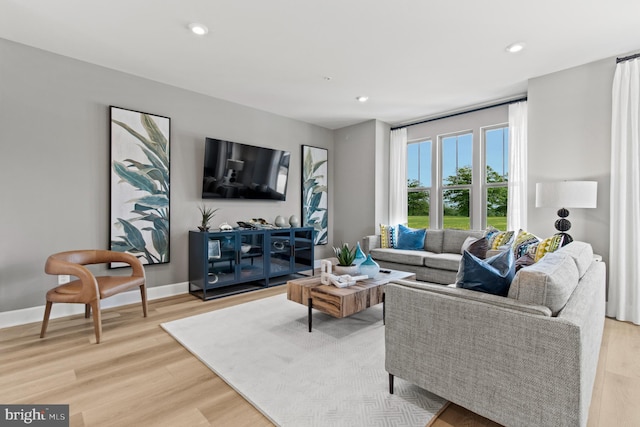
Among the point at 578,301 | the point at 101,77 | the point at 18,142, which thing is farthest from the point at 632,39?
the point at 18,142

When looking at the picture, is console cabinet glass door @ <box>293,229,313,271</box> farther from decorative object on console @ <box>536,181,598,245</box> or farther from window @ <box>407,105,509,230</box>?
decorative object on console @ <box>536,181,598,245</box>

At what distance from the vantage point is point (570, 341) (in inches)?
46.1

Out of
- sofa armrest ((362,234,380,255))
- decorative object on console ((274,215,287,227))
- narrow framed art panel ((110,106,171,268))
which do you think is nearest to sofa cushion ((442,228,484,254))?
sofa armrest ((362,234,380,255))

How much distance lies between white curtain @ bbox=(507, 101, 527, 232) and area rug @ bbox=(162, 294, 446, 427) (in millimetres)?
2329

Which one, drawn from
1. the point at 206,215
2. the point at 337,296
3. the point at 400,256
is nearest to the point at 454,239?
the point at 400,256

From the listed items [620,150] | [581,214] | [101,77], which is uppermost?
[101,77]

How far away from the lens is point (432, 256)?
4203 mm

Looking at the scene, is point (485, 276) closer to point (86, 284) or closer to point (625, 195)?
point (625, 195)

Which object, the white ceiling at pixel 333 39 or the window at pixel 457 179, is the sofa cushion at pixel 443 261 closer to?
the window at pixel 457 179

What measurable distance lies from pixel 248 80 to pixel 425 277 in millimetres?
3467

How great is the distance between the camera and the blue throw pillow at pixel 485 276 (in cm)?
154

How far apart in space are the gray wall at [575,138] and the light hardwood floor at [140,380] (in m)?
1.11

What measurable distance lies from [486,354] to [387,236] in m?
3.62

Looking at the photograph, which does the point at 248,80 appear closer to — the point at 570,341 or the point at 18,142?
the point at 18,142
